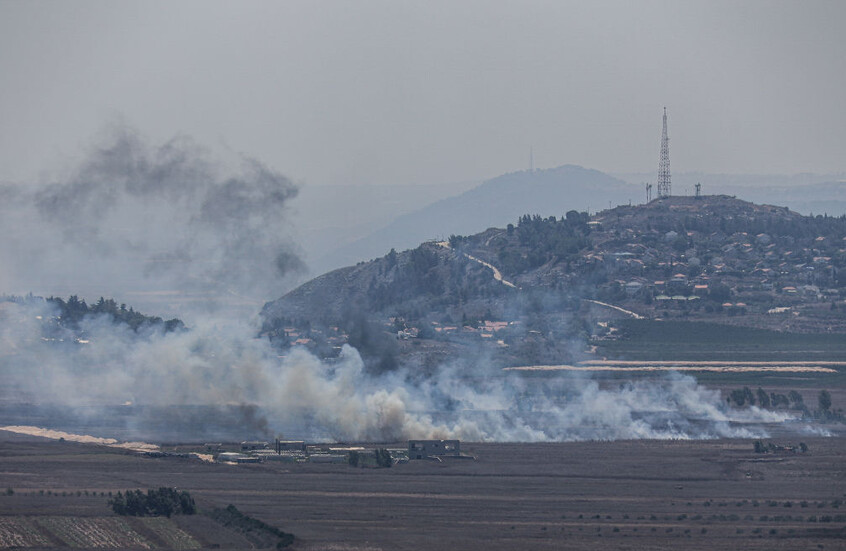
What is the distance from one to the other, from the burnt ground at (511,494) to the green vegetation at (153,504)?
1.47 m

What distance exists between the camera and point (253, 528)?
98062 millimetres

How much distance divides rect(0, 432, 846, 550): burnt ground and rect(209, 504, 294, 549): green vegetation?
111 centimetres

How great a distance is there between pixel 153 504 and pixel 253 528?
9.17 metres

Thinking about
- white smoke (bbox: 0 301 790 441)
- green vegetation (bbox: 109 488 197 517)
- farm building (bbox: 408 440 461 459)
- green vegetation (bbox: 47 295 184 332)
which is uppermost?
green vegetation (bbox: 47 295 184 332)

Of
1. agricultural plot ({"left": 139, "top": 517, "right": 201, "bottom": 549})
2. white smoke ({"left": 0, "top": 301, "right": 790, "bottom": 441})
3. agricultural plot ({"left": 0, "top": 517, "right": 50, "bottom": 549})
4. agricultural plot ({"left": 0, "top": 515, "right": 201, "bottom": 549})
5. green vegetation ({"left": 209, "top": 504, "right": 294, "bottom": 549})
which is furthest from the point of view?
white smoke ({"left": 0, "top": 301, "right": 790, "bottom": 441})

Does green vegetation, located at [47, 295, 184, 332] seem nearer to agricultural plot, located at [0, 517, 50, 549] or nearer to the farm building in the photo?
the farm building

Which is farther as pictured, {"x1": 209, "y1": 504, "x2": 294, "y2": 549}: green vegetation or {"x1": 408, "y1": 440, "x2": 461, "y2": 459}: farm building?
{"x1": 408, "y1": 440, "x2": 461, "y2": 459}: farm building

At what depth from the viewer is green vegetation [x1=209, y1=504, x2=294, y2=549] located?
310 ft

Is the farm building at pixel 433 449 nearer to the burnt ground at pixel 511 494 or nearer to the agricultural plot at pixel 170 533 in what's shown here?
the burnt ground at pixel 511 494

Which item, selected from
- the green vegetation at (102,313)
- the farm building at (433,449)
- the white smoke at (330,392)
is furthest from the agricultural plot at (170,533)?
the green vegetation at (102,313)

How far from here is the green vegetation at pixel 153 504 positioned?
103m

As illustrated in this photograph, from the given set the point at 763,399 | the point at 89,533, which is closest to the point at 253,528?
the point at 89,533

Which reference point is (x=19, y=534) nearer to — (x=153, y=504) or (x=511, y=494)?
(x=153, y=504)

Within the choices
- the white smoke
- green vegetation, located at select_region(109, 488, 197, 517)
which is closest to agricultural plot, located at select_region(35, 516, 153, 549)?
green vegetation, located at select_region(109, 488, 197, 517)
